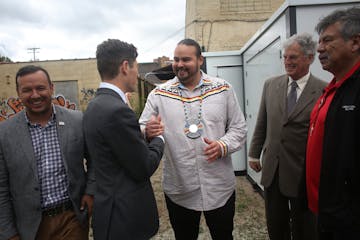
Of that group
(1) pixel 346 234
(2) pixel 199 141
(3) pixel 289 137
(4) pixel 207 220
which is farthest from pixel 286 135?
(1) pixel 346 234

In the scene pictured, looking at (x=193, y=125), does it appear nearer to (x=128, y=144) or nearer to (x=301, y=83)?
(x=128, y=144)

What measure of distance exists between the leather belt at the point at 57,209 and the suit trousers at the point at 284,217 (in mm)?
1634

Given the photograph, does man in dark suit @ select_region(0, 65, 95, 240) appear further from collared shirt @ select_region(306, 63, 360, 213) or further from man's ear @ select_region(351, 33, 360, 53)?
man's ear @ select_region(351, 33, 360, 53)

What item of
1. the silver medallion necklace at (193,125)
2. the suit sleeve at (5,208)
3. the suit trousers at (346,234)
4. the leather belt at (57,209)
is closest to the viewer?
the suit trousers at (346,234)

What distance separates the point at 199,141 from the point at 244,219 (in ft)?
8.01

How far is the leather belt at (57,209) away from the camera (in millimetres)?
2083

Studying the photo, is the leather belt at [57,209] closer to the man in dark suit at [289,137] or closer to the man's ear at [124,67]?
the man's ear at [124,67]

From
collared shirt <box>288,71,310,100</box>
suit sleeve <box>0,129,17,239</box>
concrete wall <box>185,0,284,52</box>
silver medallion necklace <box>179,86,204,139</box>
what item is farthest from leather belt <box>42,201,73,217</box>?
concrete wall <box>185,0,284,52</box>

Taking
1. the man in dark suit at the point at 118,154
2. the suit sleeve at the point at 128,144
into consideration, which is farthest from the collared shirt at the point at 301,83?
the suit sleeve at the point at 128,144

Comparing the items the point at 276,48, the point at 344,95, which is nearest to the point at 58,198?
the point at 344,95

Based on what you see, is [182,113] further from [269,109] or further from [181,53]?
[269,109]

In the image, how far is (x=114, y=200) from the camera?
182 centimetres

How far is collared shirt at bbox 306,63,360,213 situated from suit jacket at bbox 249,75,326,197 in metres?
0.37

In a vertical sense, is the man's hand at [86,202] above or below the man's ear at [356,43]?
below
